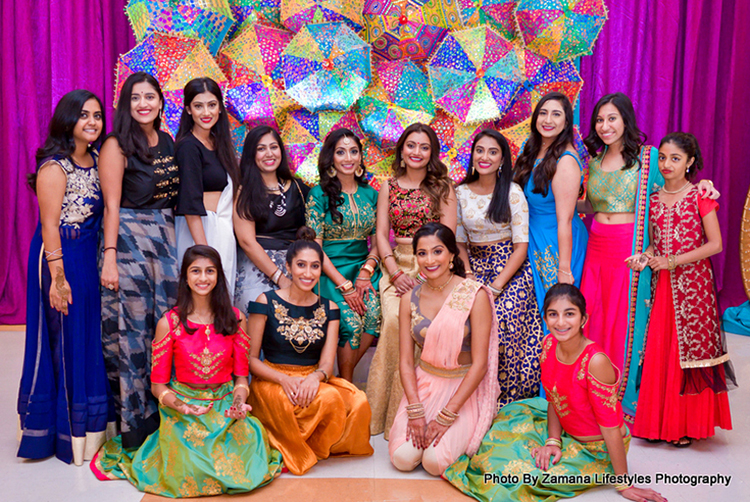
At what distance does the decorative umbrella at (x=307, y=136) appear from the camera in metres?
3.62

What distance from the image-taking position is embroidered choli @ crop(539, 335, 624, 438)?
230 centimetres

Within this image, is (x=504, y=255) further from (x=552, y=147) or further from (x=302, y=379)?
(x=302, y=379)

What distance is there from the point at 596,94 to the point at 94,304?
11.2 ft

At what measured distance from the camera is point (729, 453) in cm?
274

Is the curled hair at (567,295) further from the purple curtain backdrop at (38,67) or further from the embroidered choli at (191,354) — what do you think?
the purple curtain backdrop at (38,67)

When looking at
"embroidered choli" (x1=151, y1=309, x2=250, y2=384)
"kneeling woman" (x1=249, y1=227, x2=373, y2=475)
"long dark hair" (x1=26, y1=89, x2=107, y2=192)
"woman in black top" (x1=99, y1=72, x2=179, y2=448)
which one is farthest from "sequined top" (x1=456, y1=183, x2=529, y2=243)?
"long dark hair" (x1=26, y1=89, x2=107, y2=192)

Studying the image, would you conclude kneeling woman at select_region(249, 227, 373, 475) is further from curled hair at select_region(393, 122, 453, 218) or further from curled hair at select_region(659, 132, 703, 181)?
curled hair at select_region(659, 132, 703, 181)

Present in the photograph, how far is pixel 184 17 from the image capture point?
3.37m

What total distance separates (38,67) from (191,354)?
289 cm

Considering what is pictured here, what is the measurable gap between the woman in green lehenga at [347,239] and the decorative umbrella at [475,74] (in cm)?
70

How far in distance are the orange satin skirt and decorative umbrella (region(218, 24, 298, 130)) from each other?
1.65 m

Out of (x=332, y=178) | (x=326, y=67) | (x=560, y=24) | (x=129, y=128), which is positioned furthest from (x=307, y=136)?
(x=560, y=24)

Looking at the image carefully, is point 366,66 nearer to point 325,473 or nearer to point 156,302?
point 156,302

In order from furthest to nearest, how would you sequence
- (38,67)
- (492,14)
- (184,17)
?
(38,67), (492,14), (184,17)
